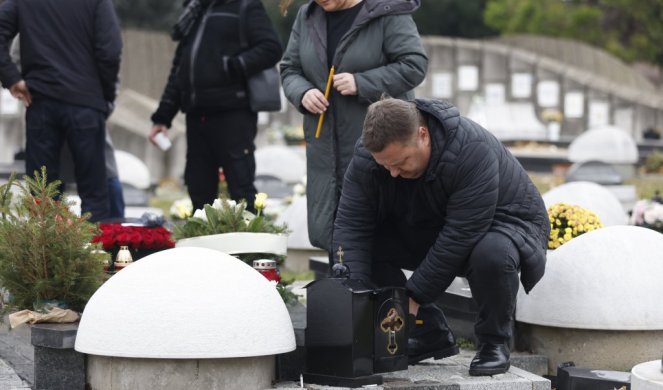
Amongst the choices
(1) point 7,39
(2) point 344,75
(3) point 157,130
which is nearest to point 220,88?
(3) point 157,130

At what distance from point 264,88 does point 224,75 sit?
9.4 inches

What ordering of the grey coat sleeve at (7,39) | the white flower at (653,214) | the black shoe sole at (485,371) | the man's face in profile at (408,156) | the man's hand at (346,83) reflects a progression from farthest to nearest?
the white flower at (653,214) < the grey coat sleeve at (7,39) < the man's hand at (346,83) < the black shoe sole at (485,371) < the man's face in profile at (408,156)

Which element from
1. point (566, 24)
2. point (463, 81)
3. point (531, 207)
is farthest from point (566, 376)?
point (566, 24)

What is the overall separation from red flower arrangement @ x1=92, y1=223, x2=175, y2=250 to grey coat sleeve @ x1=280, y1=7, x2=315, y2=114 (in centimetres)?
93

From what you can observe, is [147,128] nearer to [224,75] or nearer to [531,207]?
[224,75]

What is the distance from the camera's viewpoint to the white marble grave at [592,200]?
1043cm

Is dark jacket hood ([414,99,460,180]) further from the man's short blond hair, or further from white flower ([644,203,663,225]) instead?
white flower ([644,203,663,225])

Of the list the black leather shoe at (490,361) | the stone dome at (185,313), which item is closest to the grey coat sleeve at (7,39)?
the stone dome at (185,313)

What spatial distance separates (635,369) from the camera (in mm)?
4918

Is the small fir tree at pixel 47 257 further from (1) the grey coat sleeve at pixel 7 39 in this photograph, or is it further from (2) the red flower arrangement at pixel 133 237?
(1) the grey coat sleeve at pixel 7 39

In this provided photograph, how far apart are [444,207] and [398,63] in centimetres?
121

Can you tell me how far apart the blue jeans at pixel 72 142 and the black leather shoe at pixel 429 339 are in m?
2.70

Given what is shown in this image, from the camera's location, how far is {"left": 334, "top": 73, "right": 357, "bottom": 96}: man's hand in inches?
253

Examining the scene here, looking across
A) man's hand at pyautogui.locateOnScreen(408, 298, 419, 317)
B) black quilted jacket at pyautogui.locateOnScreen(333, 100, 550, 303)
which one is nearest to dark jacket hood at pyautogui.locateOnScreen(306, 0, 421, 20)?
black quilted jacket at pyautogui.locateOnScreen(333, 100, 550, 303)
